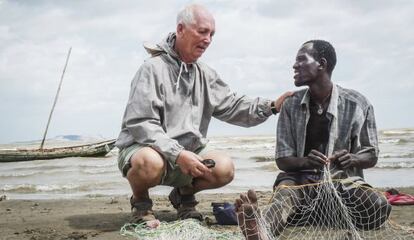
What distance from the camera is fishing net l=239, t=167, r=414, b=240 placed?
3680mm

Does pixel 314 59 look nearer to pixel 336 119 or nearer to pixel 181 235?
pixel 336 119

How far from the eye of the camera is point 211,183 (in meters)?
4.61

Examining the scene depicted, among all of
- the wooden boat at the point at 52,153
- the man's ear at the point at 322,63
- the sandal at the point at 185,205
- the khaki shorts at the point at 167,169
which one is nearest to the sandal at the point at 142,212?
the khaki shorts at the point at 167,169

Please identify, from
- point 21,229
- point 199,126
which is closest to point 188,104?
point 199,126

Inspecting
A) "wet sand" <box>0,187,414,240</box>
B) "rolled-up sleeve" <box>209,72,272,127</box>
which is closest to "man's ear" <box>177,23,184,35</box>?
"rolled-up sleeve" <box>209,72,272,127</box>

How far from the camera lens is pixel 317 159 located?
12.2 feet

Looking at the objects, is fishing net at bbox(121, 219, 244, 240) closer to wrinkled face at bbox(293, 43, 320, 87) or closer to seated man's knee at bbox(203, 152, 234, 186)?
seated man's knee at bbox(203, 152, 234, 186)

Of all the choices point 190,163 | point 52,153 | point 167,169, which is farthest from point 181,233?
point 52,153

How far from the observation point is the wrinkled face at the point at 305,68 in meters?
3.97

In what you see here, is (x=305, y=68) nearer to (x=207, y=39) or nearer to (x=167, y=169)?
(x=207, y=39)

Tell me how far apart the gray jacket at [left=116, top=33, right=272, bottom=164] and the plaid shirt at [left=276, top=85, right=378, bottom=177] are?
0.60 m

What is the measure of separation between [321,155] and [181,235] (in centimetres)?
117

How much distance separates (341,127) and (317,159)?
0.44 meters

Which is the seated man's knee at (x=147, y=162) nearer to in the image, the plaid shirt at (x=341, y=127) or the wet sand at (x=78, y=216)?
the wet sand at (x=78, y=216)
